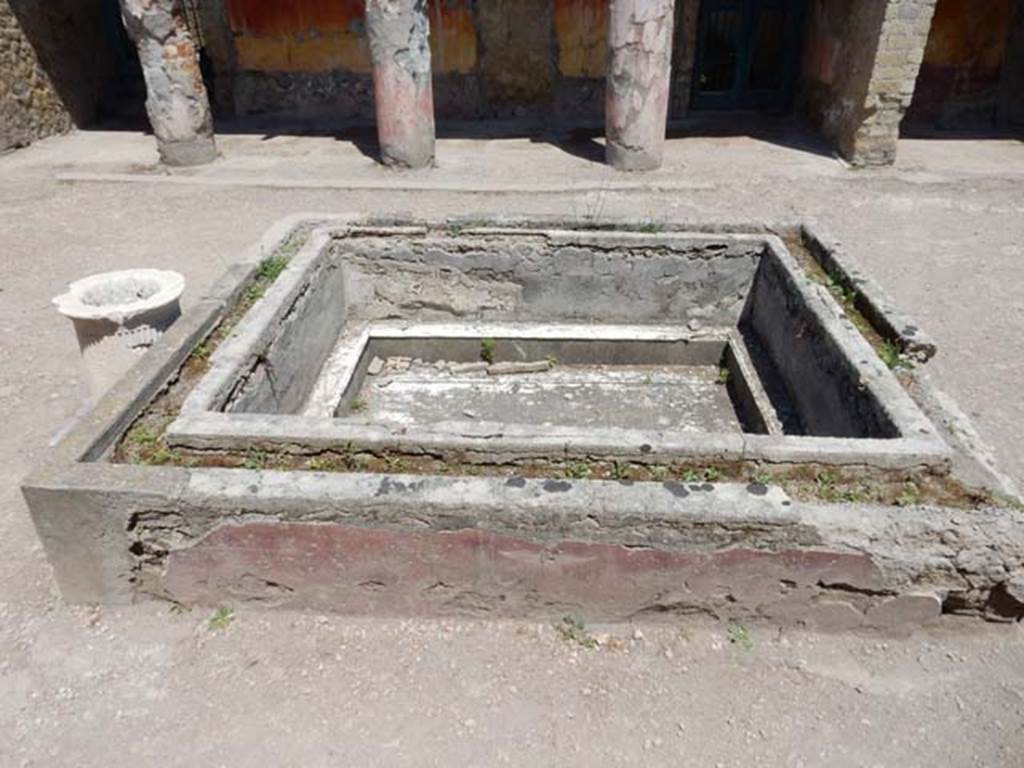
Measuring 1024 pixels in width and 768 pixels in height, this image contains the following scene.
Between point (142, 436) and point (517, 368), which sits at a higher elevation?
point (142, 436)

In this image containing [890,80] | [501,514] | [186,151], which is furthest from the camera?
[186,151]

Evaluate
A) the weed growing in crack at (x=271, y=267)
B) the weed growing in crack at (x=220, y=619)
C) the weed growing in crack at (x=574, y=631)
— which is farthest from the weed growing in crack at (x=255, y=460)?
the weed growing in crack at (x=271, y=267)

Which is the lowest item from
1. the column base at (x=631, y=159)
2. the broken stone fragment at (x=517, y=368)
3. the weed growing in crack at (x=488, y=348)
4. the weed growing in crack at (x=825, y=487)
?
the broken stone fragment at (x=517, y=368)

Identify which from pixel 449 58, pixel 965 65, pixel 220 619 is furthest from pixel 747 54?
pixel 220 619

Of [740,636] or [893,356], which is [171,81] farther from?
[740,636]

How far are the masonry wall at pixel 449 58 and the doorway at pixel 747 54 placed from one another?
0.56 meters

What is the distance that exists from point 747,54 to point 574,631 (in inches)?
454

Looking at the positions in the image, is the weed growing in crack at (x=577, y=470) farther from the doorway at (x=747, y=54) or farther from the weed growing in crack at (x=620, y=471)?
the doorway at (x=747, y=54)

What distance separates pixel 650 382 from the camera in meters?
5.30

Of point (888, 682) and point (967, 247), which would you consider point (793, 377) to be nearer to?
point (888, 682)

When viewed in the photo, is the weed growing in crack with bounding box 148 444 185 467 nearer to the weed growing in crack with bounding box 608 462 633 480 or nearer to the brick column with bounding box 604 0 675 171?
the weed growing in crack with bounding box 608 462 633 480

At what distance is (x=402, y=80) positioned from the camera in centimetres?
901

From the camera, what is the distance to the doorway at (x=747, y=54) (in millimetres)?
11586

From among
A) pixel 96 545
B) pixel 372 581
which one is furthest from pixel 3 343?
pixel 372 581
